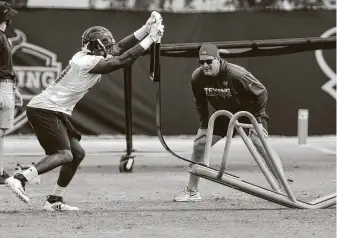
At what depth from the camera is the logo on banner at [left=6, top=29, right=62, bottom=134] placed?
55.5ft

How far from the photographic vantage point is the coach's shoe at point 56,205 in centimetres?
957

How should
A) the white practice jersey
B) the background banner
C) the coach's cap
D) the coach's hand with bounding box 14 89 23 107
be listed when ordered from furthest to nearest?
the background banner < the coach's hand with bounding box 14 89 23 107 < the coach's cap < the white practice jersey

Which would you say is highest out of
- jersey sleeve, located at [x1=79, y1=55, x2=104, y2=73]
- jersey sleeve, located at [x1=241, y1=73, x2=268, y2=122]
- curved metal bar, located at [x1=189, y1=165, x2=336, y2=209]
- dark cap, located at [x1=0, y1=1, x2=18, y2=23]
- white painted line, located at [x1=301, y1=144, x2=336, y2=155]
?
dark cap, located at [x1=0, y1=1, x2=18, y2=23]

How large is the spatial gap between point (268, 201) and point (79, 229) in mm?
2581

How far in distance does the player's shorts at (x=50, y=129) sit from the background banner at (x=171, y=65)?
7.29 m

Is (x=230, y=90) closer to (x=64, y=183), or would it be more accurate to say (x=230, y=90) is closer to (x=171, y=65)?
(x=64, y=183)

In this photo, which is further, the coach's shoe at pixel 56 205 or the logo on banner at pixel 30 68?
the logo on banner at pixel 30 68

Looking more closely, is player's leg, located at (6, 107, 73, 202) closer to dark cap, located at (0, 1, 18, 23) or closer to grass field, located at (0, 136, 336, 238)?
grass field, located at (0, 136, 336, 238)

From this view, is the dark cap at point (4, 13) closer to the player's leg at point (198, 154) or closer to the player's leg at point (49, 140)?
the player's leg at point (49, 140)

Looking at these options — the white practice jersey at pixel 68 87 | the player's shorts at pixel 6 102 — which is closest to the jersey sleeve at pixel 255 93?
the white practice jersey at pixel 68 87

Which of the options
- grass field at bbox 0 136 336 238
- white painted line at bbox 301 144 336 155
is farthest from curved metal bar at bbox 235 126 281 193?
white painted line at bbox 301 144 336 155

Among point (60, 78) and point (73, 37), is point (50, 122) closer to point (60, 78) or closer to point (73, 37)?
point (60, 78)

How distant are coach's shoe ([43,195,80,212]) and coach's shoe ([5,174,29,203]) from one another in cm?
56

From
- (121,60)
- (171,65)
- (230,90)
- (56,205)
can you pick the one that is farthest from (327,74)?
(56,205)
